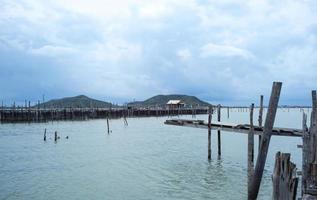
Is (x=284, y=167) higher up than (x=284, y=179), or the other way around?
(x=284, y=167)

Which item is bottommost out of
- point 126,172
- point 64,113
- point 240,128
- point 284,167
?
point 126,172

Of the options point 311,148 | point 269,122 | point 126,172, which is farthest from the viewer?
point 126,172

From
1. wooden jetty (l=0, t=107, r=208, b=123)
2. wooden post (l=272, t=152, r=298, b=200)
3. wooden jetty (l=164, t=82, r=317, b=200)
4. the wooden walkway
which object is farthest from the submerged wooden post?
wooden jetty (l=0, t=107, r=208, b=123)

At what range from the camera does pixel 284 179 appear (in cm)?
612

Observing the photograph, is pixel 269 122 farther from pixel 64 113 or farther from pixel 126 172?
pixel 64 113

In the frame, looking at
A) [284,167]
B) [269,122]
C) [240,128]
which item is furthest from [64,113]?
[284,167]

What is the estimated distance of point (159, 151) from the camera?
31.3 metres

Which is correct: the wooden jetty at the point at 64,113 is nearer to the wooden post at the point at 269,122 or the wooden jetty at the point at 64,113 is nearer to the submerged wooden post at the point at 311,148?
the submerged wooden post at the point at 311,148

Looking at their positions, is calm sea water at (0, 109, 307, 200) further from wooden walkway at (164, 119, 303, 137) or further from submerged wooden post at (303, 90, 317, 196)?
submerged wooden post at (303, 90, 317, 196)

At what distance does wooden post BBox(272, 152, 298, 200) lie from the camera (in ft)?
19.8

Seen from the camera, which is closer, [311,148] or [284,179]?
[284,179]

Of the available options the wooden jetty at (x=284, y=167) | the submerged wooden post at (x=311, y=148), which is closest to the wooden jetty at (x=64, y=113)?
the submerged wooden post at (x=311, y=148)

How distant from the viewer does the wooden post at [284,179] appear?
19.8 ft

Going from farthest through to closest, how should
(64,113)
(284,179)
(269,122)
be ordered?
(64,113), (269,122), (284,179)
